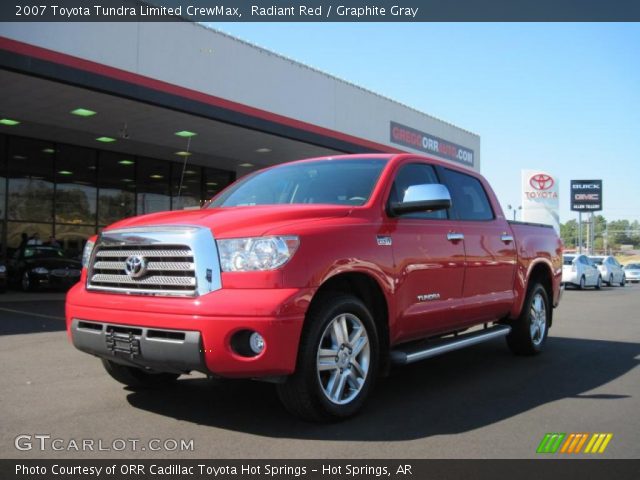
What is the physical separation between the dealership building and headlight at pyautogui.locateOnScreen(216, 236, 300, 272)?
5.47m

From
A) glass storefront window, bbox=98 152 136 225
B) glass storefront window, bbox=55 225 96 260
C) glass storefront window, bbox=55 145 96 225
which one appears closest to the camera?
glass storefront window, bbox=55 145 96 225

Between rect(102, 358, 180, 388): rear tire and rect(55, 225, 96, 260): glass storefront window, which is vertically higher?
rect(55, 225, 96, 260): glass storefront window

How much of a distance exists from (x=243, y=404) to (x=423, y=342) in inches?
66.9

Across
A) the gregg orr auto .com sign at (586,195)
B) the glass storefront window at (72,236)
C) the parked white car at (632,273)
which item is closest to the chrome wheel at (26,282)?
the glass storefront window at (72,236)

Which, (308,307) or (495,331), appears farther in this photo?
(495,331)

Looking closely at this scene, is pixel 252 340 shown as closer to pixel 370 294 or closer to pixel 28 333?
pixel 370 294

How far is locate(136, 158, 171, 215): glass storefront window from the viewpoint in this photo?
76.5 feet

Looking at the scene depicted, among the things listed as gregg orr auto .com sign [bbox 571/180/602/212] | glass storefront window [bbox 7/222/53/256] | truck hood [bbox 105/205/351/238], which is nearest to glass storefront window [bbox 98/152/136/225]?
glass storefront window [bbox 7/222/53/256]

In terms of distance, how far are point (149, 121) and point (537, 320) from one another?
490 inches

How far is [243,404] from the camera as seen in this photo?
15.0 feet

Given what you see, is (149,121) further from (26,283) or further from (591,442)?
(591,442)

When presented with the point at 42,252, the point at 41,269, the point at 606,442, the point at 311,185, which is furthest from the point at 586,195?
the point at 606,442

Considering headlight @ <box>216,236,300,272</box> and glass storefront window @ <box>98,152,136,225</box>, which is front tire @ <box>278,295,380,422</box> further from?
glass storefront window @ <box>98,152,136,225</box>
